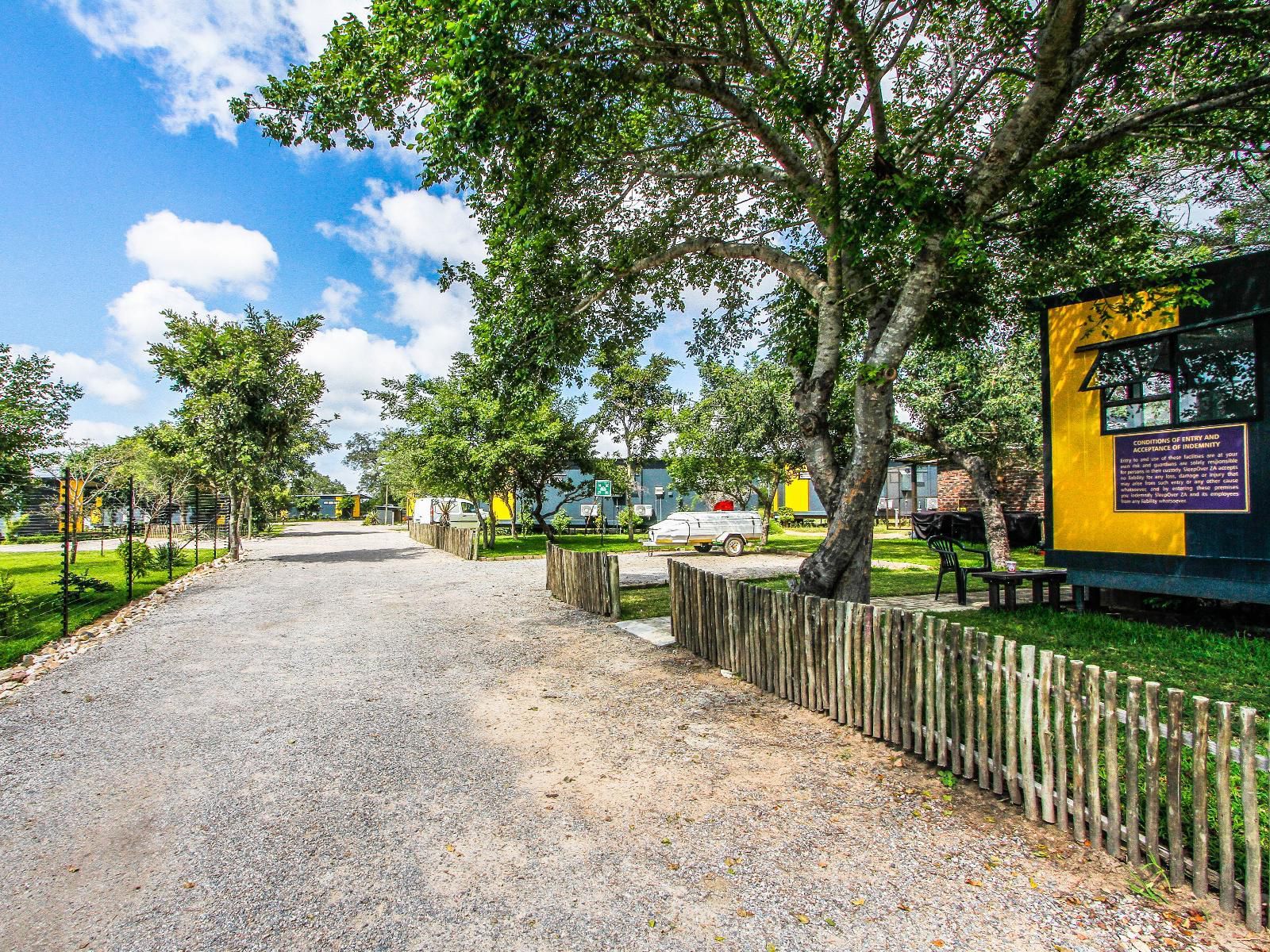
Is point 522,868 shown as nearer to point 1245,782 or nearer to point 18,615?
point 1245,782

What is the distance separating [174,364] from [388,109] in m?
17.2

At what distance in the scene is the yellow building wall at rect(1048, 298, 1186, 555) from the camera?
7.65 m

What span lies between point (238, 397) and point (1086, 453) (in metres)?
21.6

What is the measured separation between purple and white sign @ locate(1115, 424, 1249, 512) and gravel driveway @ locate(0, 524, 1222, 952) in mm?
5721

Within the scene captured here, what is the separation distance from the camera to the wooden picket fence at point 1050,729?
270 cm

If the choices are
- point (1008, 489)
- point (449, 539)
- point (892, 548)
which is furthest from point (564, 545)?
point (1008, 489)

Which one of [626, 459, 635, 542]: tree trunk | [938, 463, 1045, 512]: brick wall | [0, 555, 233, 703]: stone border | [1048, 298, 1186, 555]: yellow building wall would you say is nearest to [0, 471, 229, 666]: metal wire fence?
[0, 555, 233, 703]: stone border

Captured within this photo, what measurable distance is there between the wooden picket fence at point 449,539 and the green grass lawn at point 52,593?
25.0 feet

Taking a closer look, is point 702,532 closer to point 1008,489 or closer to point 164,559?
point 1008,489

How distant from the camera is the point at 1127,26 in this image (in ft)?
21.4

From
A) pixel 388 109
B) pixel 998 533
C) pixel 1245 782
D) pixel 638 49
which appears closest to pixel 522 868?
pixel 1245 782

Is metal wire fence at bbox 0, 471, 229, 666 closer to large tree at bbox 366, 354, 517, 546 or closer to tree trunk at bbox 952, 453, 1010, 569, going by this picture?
large tree at bbox 366, 354, 517, 546

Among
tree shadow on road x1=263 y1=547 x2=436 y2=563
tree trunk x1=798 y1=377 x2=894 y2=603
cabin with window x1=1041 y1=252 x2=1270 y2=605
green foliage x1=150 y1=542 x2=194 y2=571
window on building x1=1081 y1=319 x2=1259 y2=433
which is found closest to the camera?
tree trunk x1=798 y1=377 x2=894 y2=603

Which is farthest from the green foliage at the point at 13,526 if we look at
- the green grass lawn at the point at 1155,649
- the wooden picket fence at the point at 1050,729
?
the green grass lawn at the point at 1155,649
